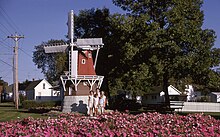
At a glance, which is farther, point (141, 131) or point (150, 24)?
point (150, 24)

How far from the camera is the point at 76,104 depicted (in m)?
37.4

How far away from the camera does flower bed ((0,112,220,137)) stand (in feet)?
26.1

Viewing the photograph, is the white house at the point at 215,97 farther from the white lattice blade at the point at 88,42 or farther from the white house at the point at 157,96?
the white lattice blade at the point at 88,42

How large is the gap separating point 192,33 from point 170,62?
369 cm

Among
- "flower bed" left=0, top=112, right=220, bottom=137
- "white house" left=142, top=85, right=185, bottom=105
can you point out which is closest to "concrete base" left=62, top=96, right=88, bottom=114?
"flower bed" left=0, top=112, right=220, bottom=137

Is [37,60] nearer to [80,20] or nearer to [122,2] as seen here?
[80,20]

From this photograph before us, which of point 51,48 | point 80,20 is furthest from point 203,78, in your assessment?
point 80,20

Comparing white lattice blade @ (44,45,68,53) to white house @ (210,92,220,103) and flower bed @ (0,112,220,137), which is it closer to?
flower bed @ (0,112,220,137)

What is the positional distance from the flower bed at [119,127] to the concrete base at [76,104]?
85.0 ft

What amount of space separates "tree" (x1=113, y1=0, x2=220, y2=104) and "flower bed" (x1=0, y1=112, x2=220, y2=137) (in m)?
24.1

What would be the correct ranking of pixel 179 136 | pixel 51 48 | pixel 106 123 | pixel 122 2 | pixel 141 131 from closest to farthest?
1. pixel 179 136
2. pixel 141 131
3. pixel 106 123
4. pixel 122 2
5. pixel 51 48

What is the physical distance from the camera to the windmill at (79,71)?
3866 centimetres

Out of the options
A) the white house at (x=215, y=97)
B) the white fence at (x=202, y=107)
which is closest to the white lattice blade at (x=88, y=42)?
the white fence at (x=202, y=107)

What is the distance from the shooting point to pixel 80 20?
178 ft
